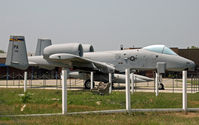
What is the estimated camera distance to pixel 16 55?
1023 inches

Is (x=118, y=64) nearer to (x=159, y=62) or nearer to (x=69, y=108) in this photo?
(x=159, y=62)

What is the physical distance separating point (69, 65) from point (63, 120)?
15141 millimetres

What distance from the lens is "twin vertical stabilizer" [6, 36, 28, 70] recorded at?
25891mm

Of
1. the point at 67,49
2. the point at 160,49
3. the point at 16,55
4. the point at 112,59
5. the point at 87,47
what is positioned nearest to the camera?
the point at 67,49

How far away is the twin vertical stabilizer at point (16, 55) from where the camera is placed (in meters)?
25.9

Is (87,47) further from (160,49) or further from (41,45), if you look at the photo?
(41,45)

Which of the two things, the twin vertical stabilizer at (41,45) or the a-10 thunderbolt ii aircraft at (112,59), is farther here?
the twin vertical stabilizer at (41,45)

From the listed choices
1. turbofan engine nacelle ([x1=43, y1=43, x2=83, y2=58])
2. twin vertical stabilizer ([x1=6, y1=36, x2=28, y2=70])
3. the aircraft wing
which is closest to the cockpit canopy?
the aircraft wing

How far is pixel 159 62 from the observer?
22.0 m

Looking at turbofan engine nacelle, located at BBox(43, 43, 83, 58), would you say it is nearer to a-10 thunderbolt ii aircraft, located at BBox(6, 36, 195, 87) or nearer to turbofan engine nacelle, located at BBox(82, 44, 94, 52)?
a-10 thunderbolt ii aircraft, located at BBox(6, 36, 195, 87)

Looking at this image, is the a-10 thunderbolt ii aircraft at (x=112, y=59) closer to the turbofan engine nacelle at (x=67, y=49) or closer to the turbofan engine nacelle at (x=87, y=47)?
the turbofan engine nacelle at (x=67, y=49)

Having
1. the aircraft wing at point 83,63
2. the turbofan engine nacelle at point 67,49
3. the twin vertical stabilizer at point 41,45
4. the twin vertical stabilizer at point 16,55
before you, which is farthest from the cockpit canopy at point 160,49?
the twin vertical stabilizer at point 41,45

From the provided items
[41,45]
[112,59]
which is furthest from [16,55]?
[112,59]

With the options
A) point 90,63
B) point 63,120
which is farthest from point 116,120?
point 90,63
